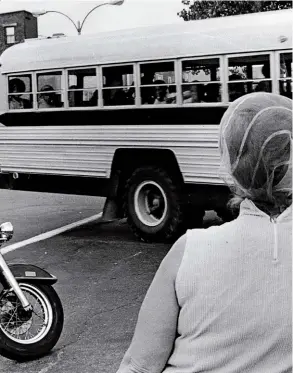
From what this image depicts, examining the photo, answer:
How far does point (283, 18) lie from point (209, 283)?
7036 millimetres

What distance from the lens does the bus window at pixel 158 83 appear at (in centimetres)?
898

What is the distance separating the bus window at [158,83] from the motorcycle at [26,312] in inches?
169

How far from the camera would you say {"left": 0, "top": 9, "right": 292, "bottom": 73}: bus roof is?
8.23m

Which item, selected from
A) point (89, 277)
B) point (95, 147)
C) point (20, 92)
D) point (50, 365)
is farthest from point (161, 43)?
point (50, 365)

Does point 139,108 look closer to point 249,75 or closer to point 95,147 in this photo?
point 95,147

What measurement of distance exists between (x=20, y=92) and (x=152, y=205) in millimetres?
2710

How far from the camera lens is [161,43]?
9.04 meters

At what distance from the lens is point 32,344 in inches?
200

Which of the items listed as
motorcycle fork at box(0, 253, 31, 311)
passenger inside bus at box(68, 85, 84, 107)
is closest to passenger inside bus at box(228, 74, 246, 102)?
passenger inside bus at box(68, 85, 84, 107)

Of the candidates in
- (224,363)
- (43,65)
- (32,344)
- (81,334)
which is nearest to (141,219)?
(43,65)

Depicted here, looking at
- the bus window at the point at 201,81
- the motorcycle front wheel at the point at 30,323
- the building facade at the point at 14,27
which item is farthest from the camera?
the building facade at the point at 14,27

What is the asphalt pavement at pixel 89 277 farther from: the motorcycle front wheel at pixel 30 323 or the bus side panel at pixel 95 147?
the bus side panel at pixel 95 147

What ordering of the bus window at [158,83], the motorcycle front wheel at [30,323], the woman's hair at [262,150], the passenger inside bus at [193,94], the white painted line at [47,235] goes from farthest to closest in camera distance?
the white painted line at [47,235]
the bus window at [158,83]
the passenger inside bus at [193,94]
the motorcycle front wheel at [30,323]
the woman's hair at [262,150]

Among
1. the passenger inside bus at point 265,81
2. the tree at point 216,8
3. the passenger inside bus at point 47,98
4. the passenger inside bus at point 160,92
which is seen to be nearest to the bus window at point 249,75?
the passenger inside bus at point 265,81
